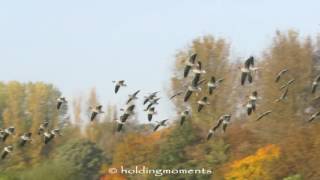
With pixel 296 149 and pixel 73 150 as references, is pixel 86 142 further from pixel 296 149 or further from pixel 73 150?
pixel 296 149

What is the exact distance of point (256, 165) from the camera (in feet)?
126

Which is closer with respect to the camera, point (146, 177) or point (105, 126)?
point (146, 177)

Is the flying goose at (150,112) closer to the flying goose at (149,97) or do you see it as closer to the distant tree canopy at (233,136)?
the flying goose at (149,97)

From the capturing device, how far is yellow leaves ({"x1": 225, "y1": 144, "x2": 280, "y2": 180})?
125 feet

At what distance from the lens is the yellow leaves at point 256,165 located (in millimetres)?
37969

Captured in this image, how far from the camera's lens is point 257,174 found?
126 feet

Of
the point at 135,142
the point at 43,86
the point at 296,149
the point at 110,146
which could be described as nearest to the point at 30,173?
the point at 135,142

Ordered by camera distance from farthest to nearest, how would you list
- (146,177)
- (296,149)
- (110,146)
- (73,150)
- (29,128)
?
1. (29,128)
2. (110,146)
3. (73,150)
4. (146,177)
5. (296,149)

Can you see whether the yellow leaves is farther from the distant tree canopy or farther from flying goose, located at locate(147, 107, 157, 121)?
flying goose, located at locate(147, 107, 157, 121)

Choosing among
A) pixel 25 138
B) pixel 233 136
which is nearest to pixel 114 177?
pixel 233 136

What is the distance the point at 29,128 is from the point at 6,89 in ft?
33.7

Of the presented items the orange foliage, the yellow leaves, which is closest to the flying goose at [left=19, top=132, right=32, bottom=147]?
the yellow leaves

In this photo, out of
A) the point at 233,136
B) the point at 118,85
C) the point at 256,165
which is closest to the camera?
the point at 118,85

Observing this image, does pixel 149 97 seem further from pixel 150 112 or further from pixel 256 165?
pixel 256 165
